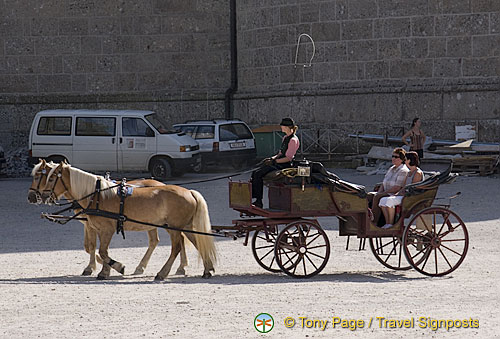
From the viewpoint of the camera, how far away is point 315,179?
34.7ft

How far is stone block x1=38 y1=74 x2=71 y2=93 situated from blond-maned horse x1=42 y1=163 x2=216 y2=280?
1828 cm

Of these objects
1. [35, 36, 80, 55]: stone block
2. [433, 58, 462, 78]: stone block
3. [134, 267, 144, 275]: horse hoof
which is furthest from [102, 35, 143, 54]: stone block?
[134, 267, 144, 275]: horse hoof

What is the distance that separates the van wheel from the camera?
23.1m

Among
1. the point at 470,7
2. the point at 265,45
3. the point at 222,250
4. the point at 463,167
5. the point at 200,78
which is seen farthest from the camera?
the point at 200,78

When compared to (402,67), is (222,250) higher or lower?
lower

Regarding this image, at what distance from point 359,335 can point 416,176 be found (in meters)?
4.27

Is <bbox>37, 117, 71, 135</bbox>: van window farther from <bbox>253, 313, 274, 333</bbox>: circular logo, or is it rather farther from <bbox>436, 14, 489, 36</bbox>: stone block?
<bbox>253, 313, 274, 333</bbox>: circular logo

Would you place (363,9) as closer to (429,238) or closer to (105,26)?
(105,26)

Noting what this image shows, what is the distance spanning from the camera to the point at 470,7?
23.0 metres

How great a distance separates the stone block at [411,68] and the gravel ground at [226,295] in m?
10.1

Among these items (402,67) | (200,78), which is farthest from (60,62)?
(402,67)

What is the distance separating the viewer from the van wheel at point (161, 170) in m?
23.1

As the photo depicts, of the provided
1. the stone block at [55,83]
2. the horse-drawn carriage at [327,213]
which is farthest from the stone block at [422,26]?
the horse-drawn carriage at [327,213]

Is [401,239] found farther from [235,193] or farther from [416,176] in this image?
[235,193]
